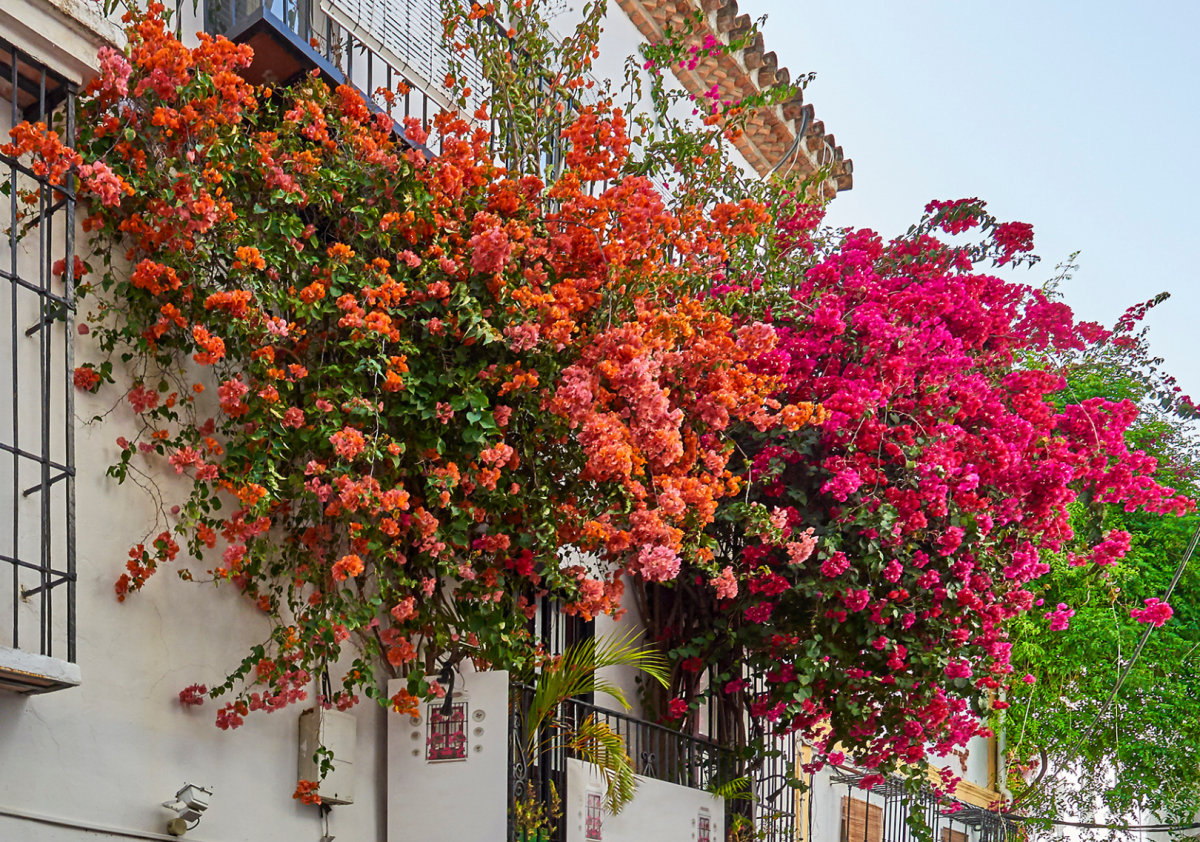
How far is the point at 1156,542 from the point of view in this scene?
17281 millimetres

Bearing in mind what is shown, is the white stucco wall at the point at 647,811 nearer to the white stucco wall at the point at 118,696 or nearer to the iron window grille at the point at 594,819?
the iron window grille at the point at 594,819

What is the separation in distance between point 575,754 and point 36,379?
4.01 m

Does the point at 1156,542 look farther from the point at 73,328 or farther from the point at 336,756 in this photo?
the point at 73,328

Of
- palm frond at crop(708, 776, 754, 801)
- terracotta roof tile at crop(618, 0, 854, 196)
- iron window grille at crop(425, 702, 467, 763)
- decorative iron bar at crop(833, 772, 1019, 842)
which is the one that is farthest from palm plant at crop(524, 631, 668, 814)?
terracotta roof tile at crop(618, 0, 854, 196)

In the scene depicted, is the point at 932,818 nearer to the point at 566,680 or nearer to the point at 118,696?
the point at 566,680

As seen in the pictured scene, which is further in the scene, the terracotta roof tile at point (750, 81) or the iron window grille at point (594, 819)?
the terracotta roof tile at point (750, 81)

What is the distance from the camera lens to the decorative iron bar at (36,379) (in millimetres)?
5414

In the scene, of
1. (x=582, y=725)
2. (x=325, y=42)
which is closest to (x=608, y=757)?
(x=582, y=725)

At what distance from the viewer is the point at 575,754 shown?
8.16 metres

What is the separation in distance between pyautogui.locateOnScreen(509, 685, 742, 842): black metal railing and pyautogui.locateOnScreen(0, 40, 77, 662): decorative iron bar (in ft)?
8.03

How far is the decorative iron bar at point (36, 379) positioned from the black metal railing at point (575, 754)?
245 centimetres

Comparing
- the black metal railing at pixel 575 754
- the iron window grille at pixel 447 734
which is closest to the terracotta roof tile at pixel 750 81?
the black metal railing at pixel 575 754

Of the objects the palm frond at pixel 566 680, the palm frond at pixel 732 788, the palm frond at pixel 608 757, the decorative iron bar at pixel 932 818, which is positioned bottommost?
the decorative iron bar at pixel 932 818

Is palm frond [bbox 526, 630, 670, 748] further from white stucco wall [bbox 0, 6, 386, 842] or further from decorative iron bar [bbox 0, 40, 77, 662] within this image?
decorative iron bar [bbox 0, 40, 77, 662]
